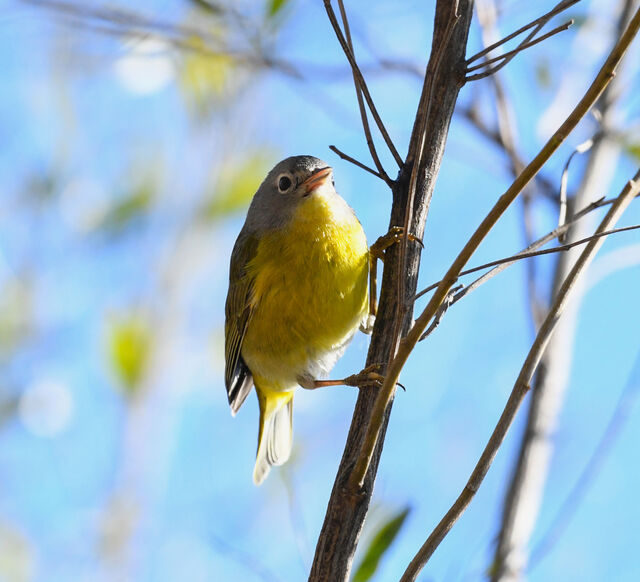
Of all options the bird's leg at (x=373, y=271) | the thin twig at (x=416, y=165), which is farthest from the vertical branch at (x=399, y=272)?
the bird's leg at (x=373, y=271)

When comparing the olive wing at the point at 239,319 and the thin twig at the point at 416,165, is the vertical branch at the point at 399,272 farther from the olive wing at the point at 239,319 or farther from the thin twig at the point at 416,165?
the olive wing at the point at 239,319

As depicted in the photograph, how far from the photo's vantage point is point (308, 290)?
Answer: 3.75 m

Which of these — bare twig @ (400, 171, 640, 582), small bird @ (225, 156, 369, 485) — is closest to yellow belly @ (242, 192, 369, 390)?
small bird @ (225, 156, 369, 485)

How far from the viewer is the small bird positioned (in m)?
3.71

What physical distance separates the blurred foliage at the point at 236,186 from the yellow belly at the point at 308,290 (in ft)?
7.74

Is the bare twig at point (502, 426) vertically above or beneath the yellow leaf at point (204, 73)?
beneath

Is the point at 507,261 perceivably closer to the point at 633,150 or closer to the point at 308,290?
the point at 308,290

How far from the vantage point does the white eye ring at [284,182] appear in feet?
14.0

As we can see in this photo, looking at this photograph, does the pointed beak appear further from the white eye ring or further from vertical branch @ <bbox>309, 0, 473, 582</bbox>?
vertical branch @ <bbox>309, 0, 473, 582</bbox>

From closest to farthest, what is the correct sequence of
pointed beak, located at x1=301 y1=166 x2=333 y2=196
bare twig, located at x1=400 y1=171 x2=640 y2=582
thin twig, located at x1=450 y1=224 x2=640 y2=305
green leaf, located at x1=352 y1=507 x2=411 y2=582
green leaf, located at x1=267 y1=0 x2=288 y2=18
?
1. bare twig, located at x1=400 y1=171 x2=640 y2=582
2. thin twig, located at x1=450 y1=224 x2=640 y2=305
3. green leaf, located at x1=352 y1=507 x2=411 y2=582
4. green leaf, located at x1=267 y1=0 x2=288 y2=18
5. pointed beak, located at x1=301 y1=166 x2=333 y2=196

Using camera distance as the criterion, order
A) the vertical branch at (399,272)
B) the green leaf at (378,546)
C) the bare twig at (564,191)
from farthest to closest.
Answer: the green leaf at (378,546) < the bare twig at (564,191) < the vertical branch at (399,272)

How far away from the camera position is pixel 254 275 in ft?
13.6

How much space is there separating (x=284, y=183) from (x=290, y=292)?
2.40 ft

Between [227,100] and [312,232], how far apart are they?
2927 mm
